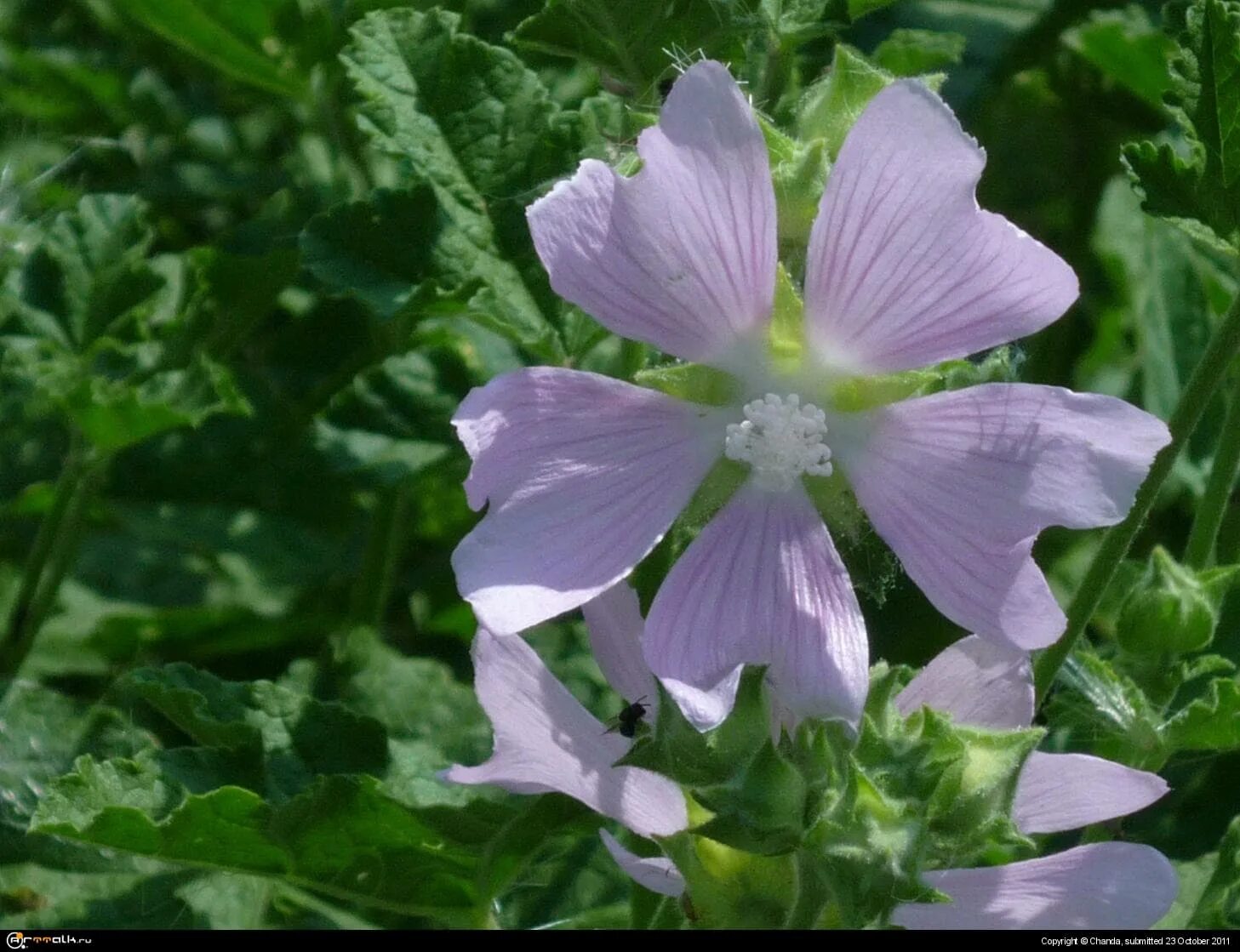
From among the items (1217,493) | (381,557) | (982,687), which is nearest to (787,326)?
(982,687)

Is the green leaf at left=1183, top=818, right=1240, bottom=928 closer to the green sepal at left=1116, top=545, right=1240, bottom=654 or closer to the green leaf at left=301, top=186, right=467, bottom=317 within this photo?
the green sepal at left=1116, top=545, right=1240, bottom=654

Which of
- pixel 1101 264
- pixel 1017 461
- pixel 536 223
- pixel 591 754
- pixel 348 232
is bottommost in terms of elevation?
pixel 1101 264

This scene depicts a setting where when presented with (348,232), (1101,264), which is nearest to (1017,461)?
(348,232)

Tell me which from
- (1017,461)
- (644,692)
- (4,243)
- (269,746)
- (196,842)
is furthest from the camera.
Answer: (4,243)

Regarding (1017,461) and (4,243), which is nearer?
(1017,461)

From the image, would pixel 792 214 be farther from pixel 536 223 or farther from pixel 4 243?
pixel 4 243

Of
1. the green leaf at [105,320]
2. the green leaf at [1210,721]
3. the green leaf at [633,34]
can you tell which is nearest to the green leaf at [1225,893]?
the green leaf at [1210,721]

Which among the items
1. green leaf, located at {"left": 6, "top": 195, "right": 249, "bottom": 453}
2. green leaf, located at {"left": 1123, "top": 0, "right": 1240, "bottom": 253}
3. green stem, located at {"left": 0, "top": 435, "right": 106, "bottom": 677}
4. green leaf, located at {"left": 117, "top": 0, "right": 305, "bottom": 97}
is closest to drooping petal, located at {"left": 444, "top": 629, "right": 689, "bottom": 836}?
green leaf, located at {"left": 1123, "top": 0, "right": 1240, "bottom": 253}

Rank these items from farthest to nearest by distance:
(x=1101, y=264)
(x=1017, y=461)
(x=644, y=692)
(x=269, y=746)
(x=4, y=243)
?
(x=1101, y=264) < (x=4, y=243) < (x=269, y=746) < (x=644, y=692) < (x=1017, y=461)
